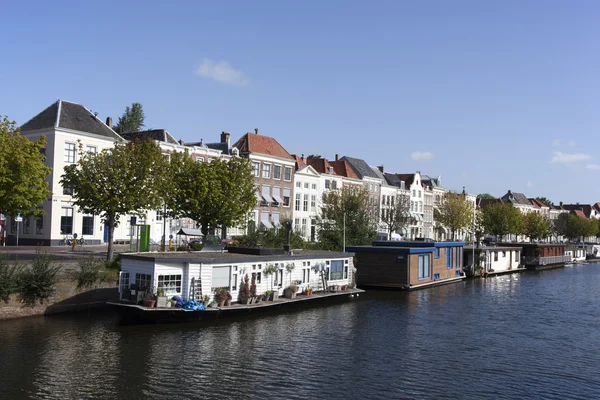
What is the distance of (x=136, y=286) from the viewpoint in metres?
33.2

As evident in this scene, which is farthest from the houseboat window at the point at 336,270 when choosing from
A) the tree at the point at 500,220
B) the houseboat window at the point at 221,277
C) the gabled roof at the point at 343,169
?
the tree at the point at 500,220

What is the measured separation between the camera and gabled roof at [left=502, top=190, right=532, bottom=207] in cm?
16373

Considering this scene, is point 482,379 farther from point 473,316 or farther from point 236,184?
point 236,184

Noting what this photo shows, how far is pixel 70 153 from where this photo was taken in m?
58.8

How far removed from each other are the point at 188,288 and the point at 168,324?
8.35 ft

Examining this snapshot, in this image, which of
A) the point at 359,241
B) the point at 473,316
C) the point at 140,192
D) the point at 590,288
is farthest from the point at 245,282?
the point at 590,288

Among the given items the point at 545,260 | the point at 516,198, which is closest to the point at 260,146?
the point at 545,260

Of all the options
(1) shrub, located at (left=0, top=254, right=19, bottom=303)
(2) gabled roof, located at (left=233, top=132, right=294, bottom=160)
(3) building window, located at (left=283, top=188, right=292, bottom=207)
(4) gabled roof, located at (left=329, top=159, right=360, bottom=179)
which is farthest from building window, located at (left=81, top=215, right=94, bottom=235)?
(4) gabled roof, located at (left=329, top=159, right=360, bottom=179)

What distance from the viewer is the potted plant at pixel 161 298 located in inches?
1254

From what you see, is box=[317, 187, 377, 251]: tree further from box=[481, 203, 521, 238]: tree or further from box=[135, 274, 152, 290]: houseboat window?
box=[481, 203, 521, 238]: tree

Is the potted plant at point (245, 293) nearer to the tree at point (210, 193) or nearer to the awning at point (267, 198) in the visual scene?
the tree at point (210, 193)

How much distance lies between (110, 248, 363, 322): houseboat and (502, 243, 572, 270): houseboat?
178 feet

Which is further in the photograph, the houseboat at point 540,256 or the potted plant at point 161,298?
the houseboat at point 540,256

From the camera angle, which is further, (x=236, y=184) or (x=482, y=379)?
(x=236, y=184)
